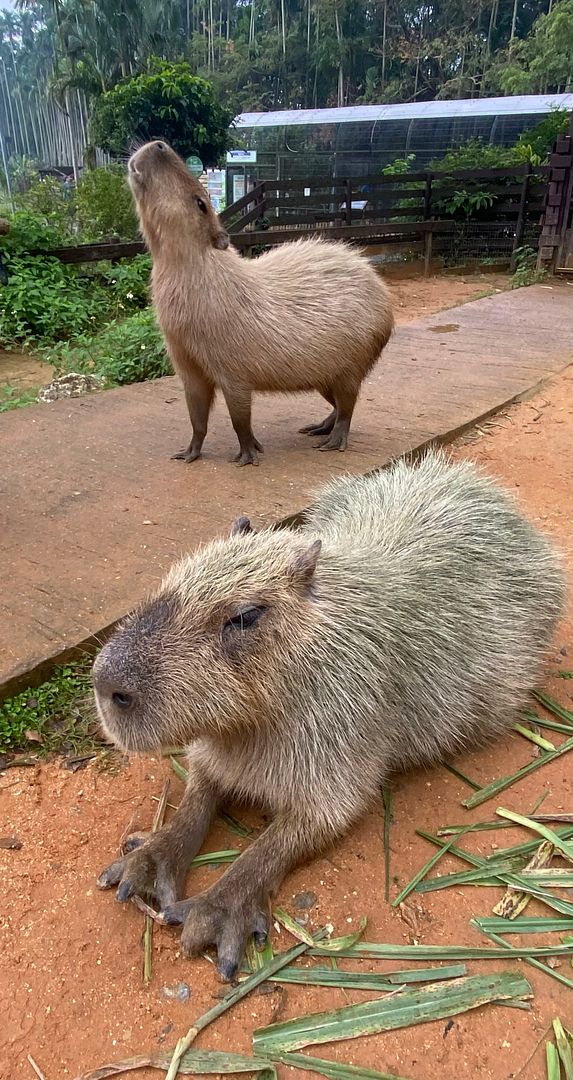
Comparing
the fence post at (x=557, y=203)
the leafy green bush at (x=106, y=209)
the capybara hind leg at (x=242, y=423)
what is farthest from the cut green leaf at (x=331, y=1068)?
the fence post at (x=557, y=203)

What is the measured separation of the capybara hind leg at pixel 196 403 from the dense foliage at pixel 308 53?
26680 mm

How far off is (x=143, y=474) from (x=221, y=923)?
2.62 meters

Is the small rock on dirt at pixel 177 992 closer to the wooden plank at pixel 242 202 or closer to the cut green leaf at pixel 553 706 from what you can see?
the cut green leaf at pixel 553 706

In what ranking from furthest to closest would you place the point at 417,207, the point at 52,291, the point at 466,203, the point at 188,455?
1. the point at 417,207
2. the point at 466,203
3. the point at 52,291
4. the point at 188,455

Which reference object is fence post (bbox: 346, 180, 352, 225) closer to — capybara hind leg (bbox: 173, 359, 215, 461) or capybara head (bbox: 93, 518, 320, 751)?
capybara hind leg (bbox: 173, 359, 215, 461)

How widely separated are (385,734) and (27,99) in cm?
3362

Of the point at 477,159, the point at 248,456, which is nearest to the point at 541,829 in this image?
the point at 248,456

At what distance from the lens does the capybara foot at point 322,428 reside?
4.55m

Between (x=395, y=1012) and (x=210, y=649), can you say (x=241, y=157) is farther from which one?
(x=395, y=1012)

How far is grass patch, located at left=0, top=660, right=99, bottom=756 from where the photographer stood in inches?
87.4

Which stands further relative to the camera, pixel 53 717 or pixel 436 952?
pixel 53 717

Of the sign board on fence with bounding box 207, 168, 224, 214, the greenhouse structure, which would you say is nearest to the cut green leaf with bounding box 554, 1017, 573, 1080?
the sign board on fence with bounding box 207, 168, 224, 214

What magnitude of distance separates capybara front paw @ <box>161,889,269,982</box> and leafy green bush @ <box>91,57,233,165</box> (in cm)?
1475

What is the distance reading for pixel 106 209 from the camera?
429 inches
